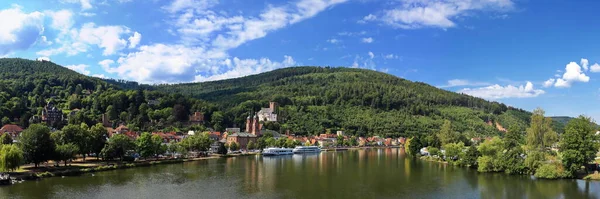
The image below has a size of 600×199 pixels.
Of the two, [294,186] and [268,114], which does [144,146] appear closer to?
[294,186]

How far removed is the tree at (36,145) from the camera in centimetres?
4714

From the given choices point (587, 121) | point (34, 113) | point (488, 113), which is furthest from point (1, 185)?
point (488, 113)

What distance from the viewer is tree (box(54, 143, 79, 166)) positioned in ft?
164

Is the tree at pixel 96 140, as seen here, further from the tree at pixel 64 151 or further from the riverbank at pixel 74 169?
the tree at pixel 64 151

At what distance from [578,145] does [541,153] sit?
513cm

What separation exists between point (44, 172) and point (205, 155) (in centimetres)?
3820

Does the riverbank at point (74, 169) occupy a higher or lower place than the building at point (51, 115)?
lower

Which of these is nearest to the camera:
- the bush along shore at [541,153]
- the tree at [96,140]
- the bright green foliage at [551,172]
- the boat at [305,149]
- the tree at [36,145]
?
the bush along shore at [541,153]

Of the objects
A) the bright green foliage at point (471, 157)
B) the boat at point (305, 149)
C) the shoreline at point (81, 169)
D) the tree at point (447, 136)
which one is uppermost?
the tree at point (447, 136)

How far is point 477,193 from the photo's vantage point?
1517 inches

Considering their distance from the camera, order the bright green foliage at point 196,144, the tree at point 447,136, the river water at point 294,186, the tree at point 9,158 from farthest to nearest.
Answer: the tree at point 447,136 → the bright green foliage at point 196,144 → the tree at point 9,158 → the river water at point 294,186

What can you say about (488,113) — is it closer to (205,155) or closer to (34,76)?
(205,155)

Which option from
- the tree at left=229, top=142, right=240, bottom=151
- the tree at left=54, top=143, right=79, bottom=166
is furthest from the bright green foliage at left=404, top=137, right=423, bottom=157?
the tree at left=54, top=143, right=79, bottom=166

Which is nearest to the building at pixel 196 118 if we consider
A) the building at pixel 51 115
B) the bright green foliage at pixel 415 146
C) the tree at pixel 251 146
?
the tree at pixel 251 146
